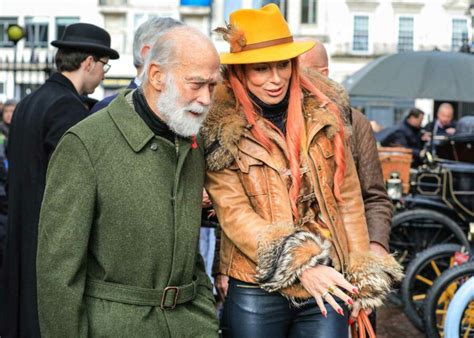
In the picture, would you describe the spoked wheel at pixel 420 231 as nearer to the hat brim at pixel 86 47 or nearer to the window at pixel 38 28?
the hat brim at pixel 86 47

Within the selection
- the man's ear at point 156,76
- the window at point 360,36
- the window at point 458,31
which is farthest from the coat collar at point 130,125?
the window at point 360,36

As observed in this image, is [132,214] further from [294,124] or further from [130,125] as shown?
[294,124]

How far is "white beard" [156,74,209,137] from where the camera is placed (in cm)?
303

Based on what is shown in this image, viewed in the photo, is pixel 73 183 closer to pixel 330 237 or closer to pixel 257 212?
pixel 257 212

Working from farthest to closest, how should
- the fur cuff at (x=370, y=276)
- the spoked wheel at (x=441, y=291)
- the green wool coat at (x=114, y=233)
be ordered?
the spoked wheel at (x=441, y=291), the fur cuff at (x=370, y=276), the green wool coat at (x=114, y=233)

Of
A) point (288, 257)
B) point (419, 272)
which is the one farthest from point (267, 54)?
point (419, 272)

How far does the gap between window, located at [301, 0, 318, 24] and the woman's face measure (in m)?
39.2

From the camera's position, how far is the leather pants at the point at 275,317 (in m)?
3.32

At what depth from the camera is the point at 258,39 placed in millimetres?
3428

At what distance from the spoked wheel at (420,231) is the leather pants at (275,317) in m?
5.23

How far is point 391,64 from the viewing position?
10.6 m

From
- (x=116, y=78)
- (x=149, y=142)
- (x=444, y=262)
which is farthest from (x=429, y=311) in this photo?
(x=116, y=78)

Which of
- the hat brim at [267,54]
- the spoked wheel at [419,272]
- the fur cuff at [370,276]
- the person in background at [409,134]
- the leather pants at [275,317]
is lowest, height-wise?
the spoked wheel at [419,272]

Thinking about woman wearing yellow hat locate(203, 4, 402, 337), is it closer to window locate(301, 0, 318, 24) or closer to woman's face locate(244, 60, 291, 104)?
woman's face locate(244, 60, 291, 104)
